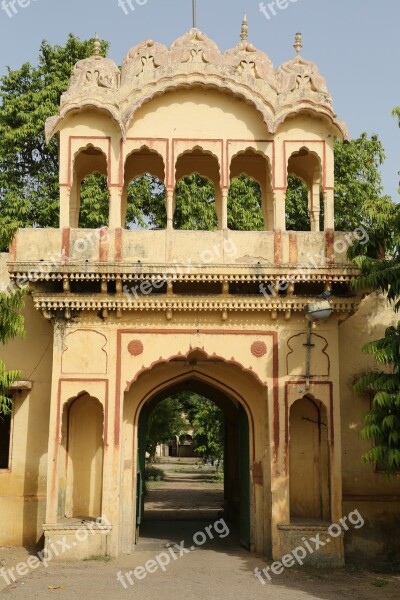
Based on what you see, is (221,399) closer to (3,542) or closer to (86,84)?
(3,542)

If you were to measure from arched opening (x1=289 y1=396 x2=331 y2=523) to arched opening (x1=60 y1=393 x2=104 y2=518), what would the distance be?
10.7ft

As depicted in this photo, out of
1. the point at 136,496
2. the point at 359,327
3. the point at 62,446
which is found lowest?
the point at 136,496

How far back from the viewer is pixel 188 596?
955 centimetres

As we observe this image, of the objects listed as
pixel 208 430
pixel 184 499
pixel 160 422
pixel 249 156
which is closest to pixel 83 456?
pixel 249 156

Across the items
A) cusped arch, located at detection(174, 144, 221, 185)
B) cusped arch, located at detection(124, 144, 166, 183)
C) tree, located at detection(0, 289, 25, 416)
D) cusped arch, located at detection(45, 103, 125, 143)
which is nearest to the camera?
tree, located at detection(0, 289, 25, 416)

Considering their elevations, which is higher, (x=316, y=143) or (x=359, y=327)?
(x=316, y=143)

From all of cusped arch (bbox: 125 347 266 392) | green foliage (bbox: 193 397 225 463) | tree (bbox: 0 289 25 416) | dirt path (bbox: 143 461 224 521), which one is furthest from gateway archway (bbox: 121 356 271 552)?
green foliage (bbox: 193 397 225 463)

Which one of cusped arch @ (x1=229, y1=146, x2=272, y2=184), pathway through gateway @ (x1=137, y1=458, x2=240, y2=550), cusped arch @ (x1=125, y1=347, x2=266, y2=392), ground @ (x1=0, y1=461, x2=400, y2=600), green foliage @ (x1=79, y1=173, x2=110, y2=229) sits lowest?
ground @ (x1=0, y1=461, x2=400, y2=600)

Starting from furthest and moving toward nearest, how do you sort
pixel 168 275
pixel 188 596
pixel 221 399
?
pixel 221 399 < pixel 168 275 < pixel 188 596

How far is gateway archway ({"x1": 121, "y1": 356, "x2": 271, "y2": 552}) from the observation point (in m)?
12.5

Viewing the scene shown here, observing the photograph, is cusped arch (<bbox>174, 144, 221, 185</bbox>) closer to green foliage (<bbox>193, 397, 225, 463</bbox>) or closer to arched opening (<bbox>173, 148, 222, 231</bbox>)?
arched opening (<bbox>173, 148, 222, 231</bbox>)

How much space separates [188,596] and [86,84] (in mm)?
8168

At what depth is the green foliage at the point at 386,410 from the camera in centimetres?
990

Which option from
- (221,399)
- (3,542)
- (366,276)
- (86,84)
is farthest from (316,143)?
(3,542)
